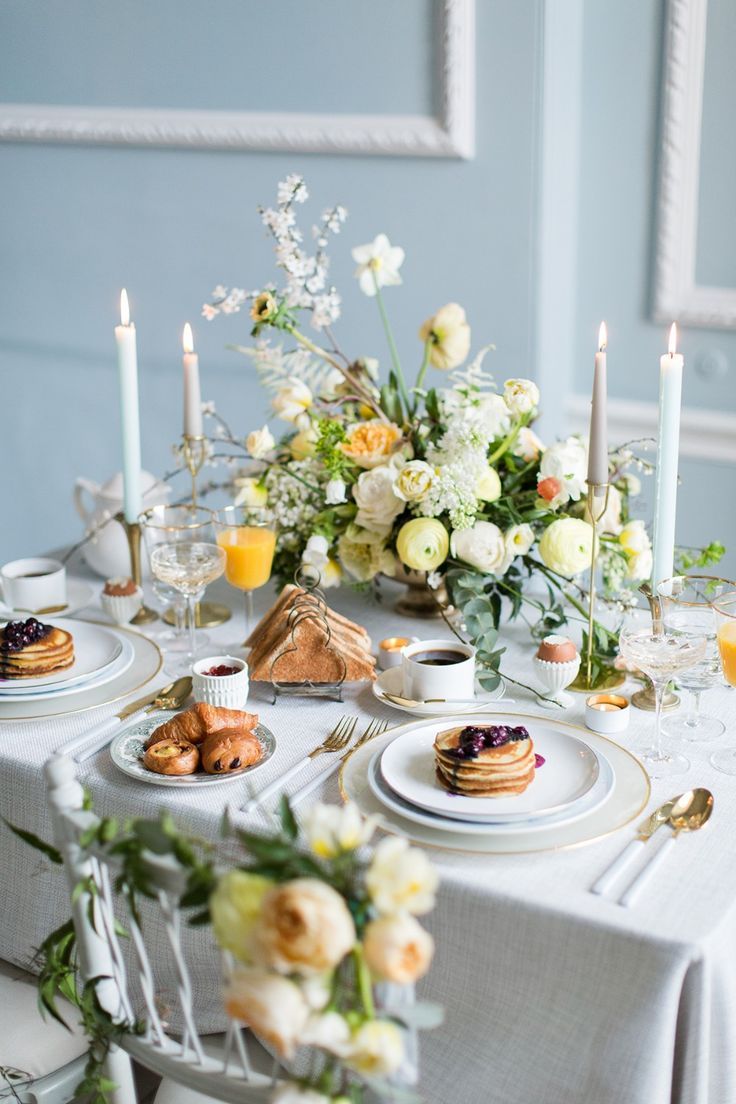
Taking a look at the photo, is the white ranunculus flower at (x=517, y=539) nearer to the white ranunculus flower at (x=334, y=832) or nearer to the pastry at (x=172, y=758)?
the pastry at (x=172, y=758)

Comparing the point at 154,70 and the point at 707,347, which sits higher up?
the point at 154,70

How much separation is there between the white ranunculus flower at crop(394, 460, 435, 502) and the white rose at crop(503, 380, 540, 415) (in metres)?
0.16

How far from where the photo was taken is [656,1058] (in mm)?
1129

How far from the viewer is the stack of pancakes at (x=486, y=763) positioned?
4.29 ft

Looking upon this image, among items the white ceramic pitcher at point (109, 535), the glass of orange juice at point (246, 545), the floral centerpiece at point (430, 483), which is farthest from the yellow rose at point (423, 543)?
the white ceramic pitcher at point (109, 535)

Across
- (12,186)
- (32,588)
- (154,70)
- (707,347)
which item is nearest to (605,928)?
(32,588)

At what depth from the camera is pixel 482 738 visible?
1332mm

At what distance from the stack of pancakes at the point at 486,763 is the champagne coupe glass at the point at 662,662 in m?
0.21

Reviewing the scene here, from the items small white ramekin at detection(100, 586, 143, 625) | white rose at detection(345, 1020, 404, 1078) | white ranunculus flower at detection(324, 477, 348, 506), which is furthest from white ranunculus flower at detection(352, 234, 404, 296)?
white rose at detection(345, 1020, 404, 1078)

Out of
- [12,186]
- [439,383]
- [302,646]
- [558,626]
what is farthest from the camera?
[12,186]

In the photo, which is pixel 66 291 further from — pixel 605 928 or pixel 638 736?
pixel 605 928

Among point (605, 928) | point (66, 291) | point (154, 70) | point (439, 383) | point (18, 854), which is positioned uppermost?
point (154, 70)

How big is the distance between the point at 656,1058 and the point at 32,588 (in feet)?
3.94

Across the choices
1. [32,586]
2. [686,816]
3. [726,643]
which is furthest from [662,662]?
[32,586]
